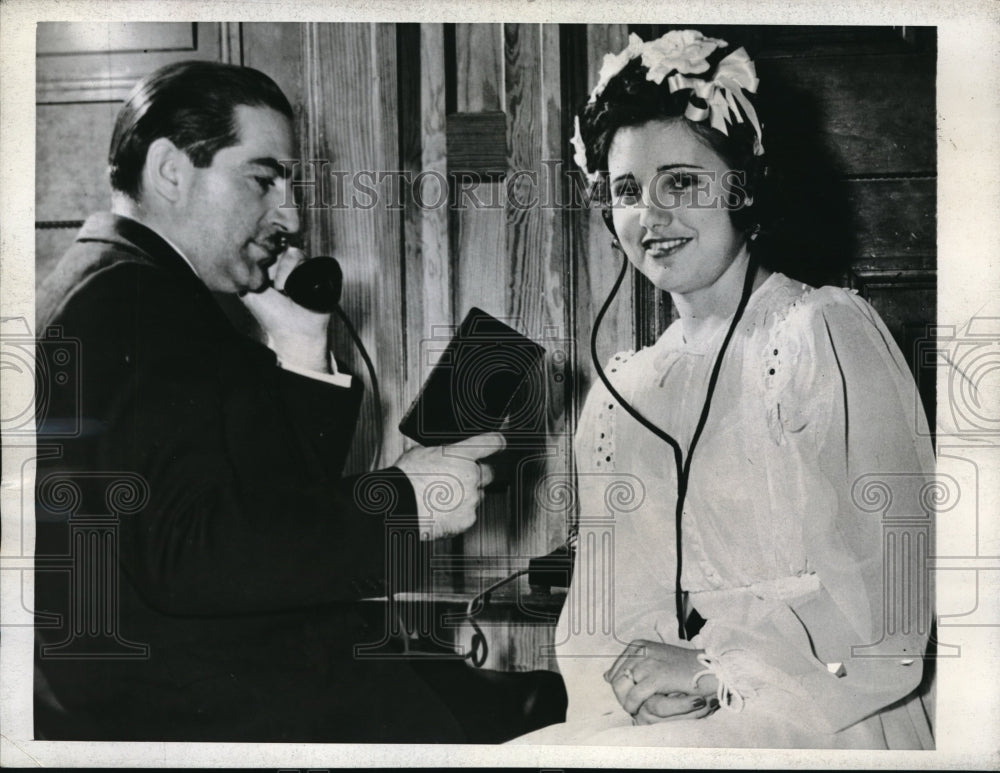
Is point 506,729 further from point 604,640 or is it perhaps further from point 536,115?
point 536,115

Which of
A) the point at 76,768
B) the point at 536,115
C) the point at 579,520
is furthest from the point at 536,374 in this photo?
the point at 76,768

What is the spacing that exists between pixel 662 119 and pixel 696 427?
2.00ft

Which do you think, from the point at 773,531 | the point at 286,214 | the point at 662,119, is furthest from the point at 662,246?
the point at 286,214

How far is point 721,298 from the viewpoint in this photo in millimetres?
1790

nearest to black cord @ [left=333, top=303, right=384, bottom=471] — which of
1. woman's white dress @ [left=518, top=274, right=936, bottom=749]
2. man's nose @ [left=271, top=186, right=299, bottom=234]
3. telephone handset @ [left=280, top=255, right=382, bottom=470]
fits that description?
telephone handset @ [left=280, top=255, right=382, bottom=470]

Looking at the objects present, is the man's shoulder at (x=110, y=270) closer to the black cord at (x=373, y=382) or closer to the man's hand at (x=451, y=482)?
the black cord at (x=373, y=382)

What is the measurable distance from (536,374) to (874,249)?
0.71 metres

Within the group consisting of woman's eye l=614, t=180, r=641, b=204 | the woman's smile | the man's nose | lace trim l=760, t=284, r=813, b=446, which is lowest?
lace trim l=760, t=284, r=813, b=446

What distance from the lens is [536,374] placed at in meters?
1.79

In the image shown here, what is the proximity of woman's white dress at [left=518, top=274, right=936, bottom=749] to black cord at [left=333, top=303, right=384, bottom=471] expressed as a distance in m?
0.40

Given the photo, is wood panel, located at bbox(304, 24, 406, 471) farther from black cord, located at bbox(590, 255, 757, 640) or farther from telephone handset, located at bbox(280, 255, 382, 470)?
black cord, located at bbox(590, 255, 757, 640)

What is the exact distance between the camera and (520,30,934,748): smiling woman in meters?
1.75

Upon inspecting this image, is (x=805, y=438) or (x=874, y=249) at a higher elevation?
(x=874, y=249)

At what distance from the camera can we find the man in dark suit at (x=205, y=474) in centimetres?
177
